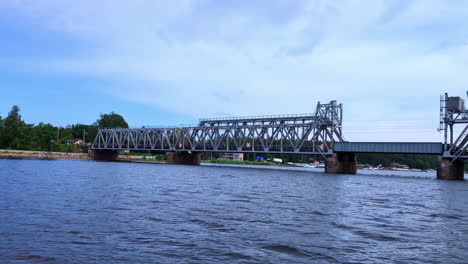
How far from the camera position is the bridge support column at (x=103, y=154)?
15188 centimetres

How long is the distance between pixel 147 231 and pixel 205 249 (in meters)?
3.32

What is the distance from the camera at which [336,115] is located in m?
97.1

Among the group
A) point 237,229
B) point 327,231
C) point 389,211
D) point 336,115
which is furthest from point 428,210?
point 336,115

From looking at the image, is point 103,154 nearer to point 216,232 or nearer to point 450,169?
point 450,169

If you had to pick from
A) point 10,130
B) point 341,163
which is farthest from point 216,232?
point 10,130

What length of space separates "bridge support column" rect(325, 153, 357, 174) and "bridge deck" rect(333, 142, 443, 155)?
2214mm

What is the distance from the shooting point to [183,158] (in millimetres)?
130875

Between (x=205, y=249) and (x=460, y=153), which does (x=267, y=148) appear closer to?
(x=460, y=153)

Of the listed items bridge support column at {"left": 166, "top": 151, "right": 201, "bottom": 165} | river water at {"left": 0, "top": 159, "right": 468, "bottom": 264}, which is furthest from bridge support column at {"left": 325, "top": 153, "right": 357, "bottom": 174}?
river water at {"left": 0, "top": 159, "right": 468, "bottom": 264}

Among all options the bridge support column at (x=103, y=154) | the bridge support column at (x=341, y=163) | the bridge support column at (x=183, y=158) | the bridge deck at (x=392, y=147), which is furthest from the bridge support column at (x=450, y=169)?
the bridge support column at (x=103, y=154)

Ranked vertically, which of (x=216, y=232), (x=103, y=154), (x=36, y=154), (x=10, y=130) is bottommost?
(x=216, y=232)

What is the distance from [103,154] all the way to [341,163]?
95852 mm

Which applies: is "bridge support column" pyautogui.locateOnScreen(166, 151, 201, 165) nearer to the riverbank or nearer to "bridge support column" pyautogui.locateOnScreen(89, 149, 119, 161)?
"bridge support column" pyautogui.locateOnScreen(89, 149, 119, 161)

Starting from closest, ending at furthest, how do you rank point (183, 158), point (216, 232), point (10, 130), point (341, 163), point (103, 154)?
1. point (216, 232)
2. point (341, 163)
3. point (183, 158)
4. point (10, 130)
5. point (103, 154)
